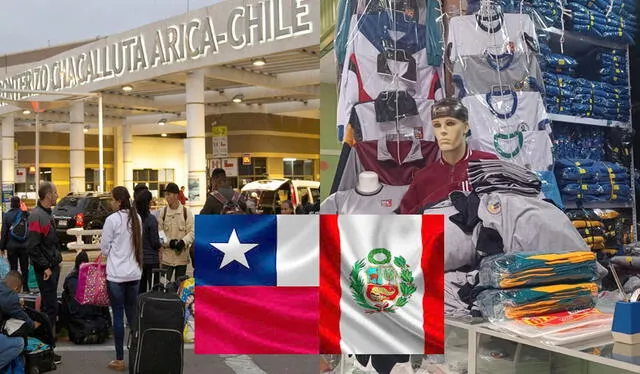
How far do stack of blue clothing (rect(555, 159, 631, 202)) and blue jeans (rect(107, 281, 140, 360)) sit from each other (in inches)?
177

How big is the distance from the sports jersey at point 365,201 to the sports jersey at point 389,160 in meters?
0.03

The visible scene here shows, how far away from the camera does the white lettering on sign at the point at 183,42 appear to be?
1628 cm

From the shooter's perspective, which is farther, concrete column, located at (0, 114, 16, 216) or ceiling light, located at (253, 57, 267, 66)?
concrete column, located at (0, 114, 16, 216)

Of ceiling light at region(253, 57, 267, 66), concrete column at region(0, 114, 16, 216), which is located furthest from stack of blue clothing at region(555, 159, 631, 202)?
concrete column at region(0, 114, 16, 216)

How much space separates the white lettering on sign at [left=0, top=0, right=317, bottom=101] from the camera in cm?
1628

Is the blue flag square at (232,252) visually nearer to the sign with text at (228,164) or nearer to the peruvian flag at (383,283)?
the peruvian flag at (383,283)

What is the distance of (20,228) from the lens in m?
8.34

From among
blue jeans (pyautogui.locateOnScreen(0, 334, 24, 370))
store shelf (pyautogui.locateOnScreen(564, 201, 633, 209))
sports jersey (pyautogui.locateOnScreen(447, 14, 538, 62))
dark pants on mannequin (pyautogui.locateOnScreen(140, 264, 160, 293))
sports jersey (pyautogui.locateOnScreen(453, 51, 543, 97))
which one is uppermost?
sports jersey (pyautogui.locateOnScreen(447, 14, 538, 62))

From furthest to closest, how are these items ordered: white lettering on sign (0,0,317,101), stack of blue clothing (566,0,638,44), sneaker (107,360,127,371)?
white lettering on sign (0,0,317,101) → sneaker (107,360,127,371) → stack of blue clothing (566,0,638,44)

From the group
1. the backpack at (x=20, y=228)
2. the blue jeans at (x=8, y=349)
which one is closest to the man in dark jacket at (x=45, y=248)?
the backpack at (x=20, y=228)

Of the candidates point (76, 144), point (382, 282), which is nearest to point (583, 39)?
point (382, 282)

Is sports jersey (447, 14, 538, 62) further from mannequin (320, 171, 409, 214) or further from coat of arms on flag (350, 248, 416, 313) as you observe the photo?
coat of arms on flag (350, 248, 416, 313)

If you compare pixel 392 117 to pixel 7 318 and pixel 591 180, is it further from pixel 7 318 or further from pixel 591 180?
pixel 7 318

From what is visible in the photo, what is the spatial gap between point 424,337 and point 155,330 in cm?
333
